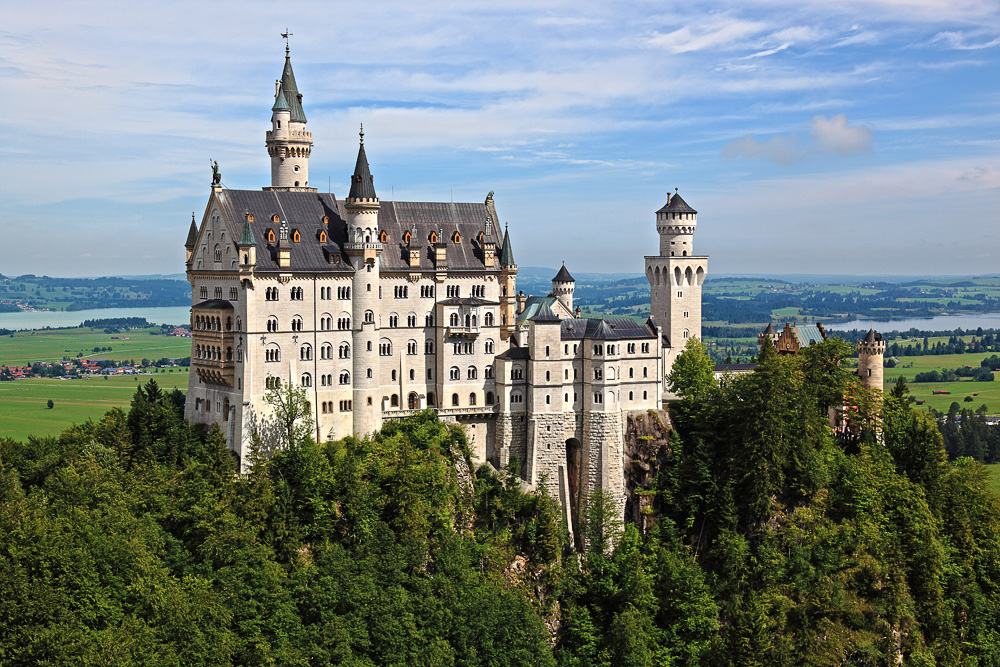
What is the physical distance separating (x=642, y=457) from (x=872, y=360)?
88.6 ft

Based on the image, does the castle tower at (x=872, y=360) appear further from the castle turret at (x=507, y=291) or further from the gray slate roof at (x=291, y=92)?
the gray slate roof at (x=291, y=92)

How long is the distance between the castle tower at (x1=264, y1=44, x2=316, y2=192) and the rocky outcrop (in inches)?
1408

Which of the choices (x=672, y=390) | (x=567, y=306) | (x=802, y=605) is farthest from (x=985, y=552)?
(x=567, y=306)

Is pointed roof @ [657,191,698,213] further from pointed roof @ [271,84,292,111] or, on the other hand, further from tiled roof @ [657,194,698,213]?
pointed roof @ [271,84,292,111]

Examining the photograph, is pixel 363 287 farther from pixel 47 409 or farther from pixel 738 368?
pixel 47 409

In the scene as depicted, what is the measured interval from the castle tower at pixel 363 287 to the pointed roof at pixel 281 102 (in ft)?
30.9

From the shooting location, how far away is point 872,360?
100375 millimetres

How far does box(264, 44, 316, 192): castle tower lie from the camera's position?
3578 inches

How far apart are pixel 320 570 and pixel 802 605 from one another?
37.3 meters

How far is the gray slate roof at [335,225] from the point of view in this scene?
8256cm

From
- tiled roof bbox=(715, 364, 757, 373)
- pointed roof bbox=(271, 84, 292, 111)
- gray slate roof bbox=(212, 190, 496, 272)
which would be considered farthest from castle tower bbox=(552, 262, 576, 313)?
pointed roof bbox=(271, 84, 292, 111)

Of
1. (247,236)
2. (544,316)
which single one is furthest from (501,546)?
(247,236)

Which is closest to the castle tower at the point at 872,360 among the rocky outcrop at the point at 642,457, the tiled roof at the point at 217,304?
the rocky outcrop at the point at 642,457

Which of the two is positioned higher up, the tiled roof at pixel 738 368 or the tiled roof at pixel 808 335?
the tiled roof at pixel 808 335
